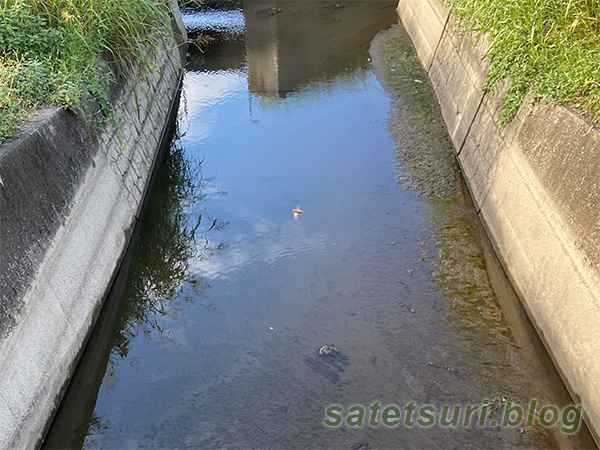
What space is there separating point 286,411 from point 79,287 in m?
2.01

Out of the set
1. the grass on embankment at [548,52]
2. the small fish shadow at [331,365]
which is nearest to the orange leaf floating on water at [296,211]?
the small fish shadow at [331,365]

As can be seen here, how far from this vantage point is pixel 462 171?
646cm

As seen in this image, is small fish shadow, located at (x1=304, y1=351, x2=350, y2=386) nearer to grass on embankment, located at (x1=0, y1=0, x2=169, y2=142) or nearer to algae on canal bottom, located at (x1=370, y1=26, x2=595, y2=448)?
algae on canal bottom, located at (x1=370, y1=26, x2=595, y2=448)

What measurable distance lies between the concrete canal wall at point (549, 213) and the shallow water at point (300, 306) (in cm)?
23

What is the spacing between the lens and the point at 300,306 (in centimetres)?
465

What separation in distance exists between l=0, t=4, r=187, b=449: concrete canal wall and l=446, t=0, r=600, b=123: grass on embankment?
417cm

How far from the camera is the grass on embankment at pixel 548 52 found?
4.40 meters

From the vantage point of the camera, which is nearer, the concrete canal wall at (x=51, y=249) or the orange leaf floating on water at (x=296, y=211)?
the concrete canal wall at (x=51, y=249)

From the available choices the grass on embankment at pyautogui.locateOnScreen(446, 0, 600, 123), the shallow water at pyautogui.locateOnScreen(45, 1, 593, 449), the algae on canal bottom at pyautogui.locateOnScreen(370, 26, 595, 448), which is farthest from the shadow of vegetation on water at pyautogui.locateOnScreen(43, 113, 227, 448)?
the grass on embankment at pyautogui.locateOnScreen(446, 0, 600, 123)

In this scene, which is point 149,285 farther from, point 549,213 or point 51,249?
point 549,213

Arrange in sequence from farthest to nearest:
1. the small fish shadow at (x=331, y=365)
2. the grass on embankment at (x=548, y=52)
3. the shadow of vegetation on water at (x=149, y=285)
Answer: the grass on embankment at (x=548, y=52)
the small fish shadow at (x=331, y=365)
the shadow of vegetation on water at (x=149, y=285)

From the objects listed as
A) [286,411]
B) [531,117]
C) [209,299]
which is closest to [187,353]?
[209,299]

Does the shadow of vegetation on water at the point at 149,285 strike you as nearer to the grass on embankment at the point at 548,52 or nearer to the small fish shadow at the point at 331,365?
the small fish shadow at the point at 331,365

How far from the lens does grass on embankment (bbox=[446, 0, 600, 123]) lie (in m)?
4.40
